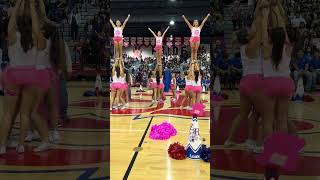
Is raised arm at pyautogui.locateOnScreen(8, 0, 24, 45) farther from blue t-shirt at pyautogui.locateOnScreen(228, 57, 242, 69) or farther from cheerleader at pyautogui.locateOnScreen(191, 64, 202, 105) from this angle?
cheerleader at pyautogui.locateOnScreen(191, 64, 202, 105)

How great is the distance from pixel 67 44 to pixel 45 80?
0.12m

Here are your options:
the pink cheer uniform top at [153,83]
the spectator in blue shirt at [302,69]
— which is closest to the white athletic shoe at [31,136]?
the spectator in blue shirt at [302,69]

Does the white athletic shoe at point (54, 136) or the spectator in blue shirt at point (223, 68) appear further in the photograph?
the white athletic shoe at point (54, 136)

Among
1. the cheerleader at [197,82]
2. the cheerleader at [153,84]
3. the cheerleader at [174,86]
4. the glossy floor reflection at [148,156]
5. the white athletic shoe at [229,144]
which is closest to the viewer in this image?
the white athletic shoe at [229,144]

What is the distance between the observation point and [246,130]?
3.50 ft

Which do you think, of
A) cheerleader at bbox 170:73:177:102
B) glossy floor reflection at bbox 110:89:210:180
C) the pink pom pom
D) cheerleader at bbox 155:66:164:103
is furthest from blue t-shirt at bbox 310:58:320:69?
cheerleader at bbox 155:66:164:103

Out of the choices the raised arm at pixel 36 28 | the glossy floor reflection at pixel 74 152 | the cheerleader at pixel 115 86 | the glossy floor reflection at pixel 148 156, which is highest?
the raised arm at pixel 36 28

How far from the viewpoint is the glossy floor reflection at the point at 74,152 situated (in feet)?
3.56

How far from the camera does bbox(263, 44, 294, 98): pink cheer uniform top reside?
98cm

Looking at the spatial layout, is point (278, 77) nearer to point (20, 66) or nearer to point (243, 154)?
point (243, 154)

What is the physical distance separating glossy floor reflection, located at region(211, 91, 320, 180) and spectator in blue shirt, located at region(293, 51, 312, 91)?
0.07 metres

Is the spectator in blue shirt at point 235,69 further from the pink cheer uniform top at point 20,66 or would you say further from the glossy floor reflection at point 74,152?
the pink cheer uniform top at point 20,66

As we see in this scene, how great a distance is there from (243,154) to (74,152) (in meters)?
0.49

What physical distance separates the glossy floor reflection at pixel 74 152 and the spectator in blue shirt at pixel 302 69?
54 centimetres
